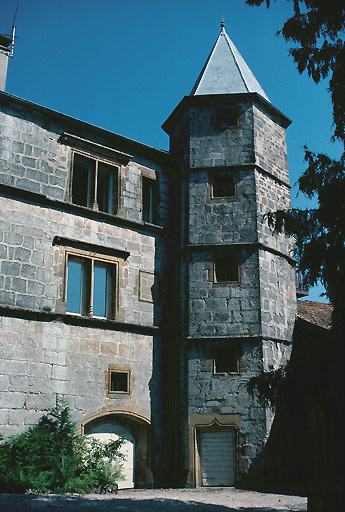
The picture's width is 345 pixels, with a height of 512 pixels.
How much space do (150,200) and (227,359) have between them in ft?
16.0

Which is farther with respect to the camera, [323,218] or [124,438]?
[124,438]

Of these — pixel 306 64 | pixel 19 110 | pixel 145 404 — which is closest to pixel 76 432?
pixel 145 404

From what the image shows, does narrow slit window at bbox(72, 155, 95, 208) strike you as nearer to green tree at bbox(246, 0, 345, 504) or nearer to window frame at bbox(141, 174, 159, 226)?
window frame at bbox(141, 174, 159, 226)

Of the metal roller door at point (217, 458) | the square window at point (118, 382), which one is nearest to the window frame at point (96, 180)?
the square window at point (118, 382)

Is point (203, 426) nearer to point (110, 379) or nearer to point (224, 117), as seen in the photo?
point (110, 379)

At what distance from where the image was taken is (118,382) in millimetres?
13586

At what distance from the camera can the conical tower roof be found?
662 inches

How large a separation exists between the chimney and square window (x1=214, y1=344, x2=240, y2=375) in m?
9.46

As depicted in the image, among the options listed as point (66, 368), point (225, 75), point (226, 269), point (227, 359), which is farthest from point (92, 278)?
point (225, 75)

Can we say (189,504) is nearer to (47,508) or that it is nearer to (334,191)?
(47,508)

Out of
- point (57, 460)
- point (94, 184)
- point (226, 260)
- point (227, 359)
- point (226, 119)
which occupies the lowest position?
point (57, 460)

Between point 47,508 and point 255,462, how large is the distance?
232 inches

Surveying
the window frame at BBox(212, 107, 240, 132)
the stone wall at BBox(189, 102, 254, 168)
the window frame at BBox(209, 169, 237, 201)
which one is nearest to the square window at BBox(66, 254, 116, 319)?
the window frame at BBox(209, 169, 237, 201)

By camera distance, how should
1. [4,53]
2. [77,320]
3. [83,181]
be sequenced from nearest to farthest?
[77,320], [83,181], [4,53]
